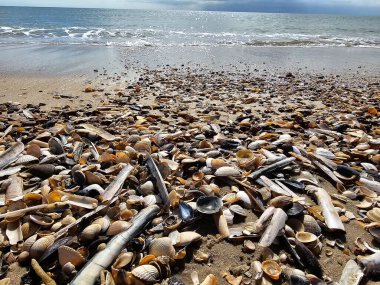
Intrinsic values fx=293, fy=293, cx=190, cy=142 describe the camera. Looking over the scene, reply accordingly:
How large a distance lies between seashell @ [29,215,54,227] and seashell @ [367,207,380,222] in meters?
3.19

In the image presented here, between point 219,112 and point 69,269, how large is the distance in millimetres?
4806

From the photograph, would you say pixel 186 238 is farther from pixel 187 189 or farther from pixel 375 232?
pixel 375 232

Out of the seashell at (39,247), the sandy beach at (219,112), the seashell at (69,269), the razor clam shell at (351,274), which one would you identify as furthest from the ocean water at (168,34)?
the razor clam shell at (351,274)

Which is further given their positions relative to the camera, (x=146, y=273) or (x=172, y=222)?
(x=172, y=222)

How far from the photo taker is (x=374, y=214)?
10.1 feet

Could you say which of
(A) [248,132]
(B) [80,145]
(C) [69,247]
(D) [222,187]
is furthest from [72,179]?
(A) [248,132]

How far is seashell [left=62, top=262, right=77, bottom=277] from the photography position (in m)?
2.24

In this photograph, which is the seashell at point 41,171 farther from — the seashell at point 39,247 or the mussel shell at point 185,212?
the mussel shell at point 185,212

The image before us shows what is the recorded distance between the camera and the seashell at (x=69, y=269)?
2238 millimetres

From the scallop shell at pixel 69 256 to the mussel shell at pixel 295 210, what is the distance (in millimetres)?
1964

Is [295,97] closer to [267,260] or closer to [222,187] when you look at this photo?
[222,187]

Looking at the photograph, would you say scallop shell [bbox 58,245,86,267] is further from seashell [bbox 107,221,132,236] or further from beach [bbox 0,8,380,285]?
seashell [bbox 107,221,132,236]

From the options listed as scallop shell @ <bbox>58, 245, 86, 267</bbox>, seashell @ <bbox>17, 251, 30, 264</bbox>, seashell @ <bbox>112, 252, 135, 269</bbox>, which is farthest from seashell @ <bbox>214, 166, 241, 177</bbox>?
seashell @ <bbox>17, 251, 30, 264</bbox>

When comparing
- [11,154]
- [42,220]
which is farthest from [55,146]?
[42,220]
